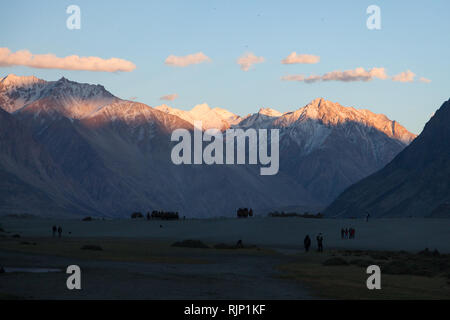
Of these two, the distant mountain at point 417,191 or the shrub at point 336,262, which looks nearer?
the shrub at point 336,262

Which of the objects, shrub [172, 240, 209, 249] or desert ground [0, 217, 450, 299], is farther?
shrub [172, 240, 209, 249]

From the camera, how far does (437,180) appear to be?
177375 mm

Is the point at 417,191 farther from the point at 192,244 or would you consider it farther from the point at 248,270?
the point at 248,270

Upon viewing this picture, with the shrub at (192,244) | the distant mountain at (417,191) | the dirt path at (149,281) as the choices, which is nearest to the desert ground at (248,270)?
the dirt path at (149,281)

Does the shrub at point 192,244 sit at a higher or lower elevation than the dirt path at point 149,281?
lower

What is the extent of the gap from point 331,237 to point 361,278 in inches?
1552

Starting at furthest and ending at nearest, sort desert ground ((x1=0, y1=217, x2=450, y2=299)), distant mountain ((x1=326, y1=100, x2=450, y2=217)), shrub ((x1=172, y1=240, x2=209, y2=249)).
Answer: distant mountain ((x1=326, y1=100, x2=450, y2=217)), shrub ((x1=172, y1=240, x2=209, y2=249)), desert ground ((x1=0, y1=217, x2=450, y2=299))

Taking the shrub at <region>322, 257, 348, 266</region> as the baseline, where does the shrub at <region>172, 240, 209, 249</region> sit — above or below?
below

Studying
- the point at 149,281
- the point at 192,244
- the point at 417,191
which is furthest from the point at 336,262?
the point at 417,191

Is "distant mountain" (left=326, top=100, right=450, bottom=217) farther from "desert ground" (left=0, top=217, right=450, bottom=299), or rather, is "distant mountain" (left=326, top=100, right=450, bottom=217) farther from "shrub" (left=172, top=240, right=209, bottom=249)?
"shrub" (left=172, top=240, right=209, bottom=249)

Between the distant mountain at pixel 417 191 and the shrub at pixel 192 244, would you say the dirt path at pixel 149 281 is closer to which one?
the shrub at pixel 192 244

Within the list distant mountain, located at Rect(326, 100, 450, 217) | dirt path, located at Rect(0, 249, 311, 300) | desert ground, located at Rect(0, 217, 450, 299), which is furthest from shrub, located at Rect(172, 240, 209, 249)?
distant mountain, located at Rect(326, 100, 450, 217)
